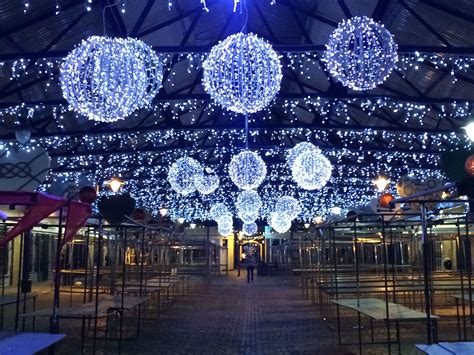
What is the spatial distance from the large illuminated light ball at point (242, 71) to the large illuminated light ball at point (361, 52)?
0.84 m

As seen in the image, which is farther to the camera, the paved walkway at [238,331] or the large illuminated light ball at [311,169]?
the large illuminated light ball at [311,169]

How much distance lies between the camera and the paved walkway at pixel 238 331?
821cm

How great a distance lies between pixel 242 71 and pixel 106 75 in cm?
160

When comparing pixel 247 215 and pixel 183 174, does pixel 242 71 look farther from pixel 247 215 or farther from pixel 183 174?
pixel 247 215

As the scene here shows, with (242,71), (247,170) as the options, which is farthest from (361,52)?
(247,170)

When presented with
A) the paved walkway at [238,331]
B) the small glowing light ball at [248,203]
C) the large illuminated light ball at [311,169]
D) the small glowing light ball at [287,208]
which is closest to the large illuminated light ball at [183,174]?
the large illuminated light ball at [311,169]

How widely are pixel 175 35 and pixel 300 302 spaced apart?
26.5ft

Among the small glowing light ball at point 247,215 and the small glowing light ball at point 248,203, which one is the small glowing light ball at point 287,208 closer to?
the small glowing light ball at point 247,215

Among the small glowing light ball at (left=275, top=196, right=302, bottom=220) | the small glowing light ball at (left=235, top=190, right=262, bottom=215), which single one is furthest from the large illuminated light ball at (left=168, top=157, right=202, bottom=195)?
the small glowing light ball at (left=275, top=196, right=302, bottom=220)

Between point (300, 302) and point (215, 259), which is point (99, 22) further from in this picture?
point (215, 259)

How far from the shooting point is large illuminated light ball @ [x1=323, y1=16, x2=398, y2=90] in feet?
21.8

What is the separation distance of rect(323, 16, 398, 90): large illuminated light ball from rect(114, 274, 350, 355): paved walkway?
403 centimetres

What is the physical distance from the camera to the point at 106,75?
20.0 feet

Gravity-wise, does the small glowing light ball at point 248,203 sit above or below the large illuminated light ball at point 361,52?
below
